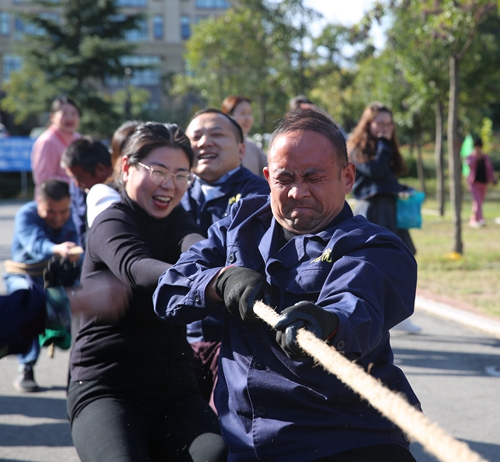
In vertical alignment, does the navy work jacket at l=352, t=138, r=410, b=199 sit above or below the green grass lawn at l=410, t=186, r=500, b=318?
above

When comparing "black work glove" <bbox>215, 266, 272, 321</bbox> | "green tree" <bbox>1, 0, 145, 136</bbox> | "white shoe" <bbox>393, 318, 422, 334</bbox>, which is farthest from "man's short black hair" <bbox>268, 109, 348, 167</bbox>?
"green tree" <bbox>1, 0, 145, 136</bbox>

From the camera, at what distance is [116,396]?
2656mm

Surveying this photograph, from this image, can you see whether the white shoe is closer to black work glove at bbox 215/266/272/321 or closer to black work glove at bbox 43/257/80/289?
black work glove at bbox 43/257/80/289

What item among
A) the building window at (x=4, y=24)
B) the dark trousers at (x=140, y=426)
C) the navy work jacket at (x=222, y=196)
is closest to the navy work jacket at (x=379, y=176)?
the navy work jacket at (x=222, y=196)

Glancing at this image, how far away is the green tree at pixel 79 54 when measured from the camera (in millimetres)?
38750

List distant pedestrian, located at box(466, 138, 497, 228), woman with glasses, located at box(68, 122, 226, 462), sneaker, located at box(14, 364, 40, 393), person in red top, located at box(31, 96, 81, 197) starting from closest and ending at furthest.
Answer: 1. woman with glasses, located at box(68, 122, 226, 462)
2. sneaker, located at box(14, 364, 40, 393)
3. person in red top, located at box(31, 96, 81, 197)
4. distant pedestrian, located at box(466, 138, 497, 228)

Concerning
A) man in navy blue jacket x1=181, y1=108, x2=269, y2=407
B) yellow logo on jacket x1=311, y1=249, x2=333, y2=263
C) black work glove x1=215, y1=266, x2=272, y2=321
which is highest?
man in navy blue jacket x1=181, y1=108, x2=269, y2=407

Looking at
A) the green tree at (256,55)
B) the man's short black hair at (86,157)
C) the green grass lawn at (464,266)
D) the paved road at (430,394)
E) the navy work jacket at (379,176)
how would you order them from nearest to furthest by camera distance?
the paved road at (430,394) < the man's short black hair at (86,157) < the navy work jacket at (379,176) < the green grass lawn at (464,266) < the green tree at (256,55)

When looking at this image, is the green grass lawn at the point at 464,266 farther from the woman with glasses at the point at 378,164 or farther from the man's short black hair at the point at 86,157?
the man's short black hair at the point at 86,157

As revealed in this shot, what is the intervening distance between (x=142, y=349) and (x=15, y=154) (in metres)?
27.5

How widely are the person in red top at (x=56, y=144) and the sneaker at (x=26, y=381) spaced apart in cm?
218

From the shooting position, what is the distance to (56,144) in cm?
711

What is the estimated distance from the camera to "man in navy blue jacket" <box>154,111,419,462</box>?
1964 mm

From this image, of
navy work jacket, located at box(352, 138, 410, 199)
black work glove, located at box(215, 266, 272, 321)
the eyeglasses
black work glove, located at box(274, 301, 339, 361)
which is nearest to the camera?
black work glove, located at box(274, 301, 339, 361)
